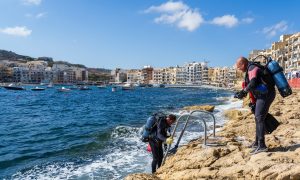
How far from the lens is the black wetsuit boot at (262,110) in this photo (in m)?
7.68

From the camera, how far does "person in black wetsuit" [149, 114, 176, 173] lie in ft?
31.2

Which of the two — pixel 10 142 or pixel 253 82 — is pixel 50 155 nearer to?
pixel 10 142

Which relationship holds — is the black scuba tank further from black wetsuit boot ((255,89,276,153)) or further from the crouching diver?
black wetsuit boot ((255,89,276,153))

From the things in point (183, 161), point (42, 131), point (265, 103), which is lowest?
point (42, 131)

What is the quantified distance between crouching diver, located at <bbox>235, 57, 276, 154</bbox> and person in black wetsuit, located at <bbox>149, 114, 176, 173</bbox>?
235 cm

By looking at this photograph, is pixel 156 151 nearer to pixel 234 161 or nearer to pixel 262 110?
pixel 234 161

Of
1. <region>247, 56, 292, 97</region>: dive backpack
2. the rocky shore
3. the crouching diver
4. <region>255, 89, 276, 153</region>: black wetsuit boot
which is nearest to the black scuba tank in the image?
<region>247, 56, 292, 97</region>: dive backpack

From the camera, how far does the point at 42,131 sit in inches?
1017

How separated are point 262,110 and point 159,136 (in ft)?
9.50

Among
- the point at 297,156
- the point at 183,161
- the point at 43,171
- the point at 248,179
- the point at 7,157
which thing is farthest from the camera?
the point at 7,157

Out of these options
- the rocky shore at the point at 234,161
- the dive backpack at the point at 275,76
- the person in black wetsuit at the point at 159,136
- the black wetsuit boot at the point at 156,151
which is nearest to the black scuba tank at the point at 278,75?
the dive backpack at the point at 275,76

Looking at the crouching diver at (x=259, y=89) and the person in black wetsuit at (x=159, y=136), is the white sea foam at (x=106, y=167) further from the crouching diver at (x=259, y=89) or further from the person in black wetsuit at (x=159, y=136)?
the crouching diver at (x=259, y=89)

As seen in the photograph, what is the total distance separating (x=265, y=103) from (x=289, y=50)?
11550 centimetres

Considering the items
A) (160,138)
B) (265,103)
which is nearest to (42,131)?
(160,138)
